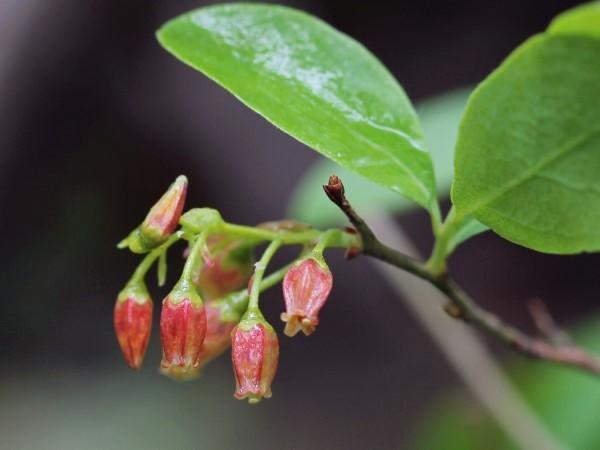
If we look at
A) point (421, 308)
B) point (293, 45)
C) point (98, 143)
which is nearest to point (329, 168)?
point (421, 308)

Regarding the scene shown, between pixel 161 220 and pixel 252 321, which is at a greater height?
pixel 161 220

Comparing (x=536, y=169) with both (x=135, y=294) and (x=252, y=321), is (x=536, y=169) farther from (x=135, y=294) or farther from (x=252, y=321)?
(x=135, y=294)

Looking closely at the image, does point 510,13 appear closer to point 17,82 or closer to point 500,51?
Answer: point 500,51

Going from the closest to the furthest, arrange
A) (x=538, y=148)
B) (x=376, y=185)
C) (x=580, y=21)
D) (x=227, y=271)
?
(x=580, y=21) → (x=538, y=148) → (x=227, y=271) → (x=376, y=185)

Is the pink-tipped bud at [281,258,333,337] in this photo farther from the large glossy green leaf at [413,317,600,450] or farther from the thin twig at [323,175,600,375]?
the large glossy green leaf at [413,317,600,450]

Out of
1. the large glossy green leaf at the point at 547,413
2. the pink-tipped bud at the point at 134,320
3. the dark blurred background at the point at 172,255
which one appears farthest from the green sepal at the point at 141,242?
the dark blurred background at the point at 172,255

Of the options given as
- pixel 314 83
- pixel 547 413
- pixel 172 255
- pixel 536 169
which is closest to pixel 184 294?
pixel 314 83
